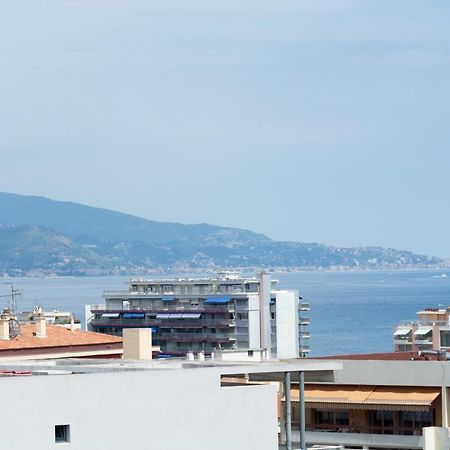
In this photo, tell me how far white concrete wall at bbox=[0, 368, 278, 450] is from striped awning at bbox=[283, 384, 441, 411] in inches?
134

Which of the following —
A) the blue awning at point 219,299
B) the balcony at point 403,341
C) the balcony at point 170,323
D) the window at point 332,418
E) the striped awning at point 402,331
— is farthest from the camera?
the blue awning at point 219,299

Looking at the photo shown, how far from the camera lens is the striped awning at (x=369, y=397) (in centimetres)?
2831

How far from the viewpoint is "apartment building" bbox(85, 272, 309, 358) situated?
410 ft

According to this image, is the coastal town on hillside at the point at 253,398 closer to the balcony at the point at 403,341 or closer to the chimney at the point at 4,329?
the chimney at the point at 4,329

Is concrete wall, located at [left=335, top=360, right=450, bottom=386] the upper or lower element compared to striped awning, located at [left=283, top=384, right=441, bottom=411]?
upper

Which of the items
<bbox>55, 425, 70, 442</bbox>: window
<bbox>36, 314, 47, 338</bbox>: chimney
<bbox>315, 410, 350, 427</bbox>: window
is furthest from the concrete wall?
Answer: <bbox>36, 314, 47, 338</bbox>: chimney

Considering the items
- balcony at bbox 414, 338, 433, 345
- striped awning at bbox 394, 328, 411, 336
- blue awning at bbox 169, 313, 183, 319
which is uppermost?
blue awning at bbox 169, 313, 183, 319

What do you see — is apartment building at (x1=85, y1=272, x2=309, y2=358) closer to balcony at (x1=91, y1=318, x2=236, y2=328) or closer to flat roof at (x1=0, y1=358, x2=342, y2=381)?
balcony at (x1=91, y1=318, x2=236, y2=328)

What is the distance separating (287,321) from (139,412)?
105 metres

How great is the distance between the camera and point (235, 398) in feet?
82.7

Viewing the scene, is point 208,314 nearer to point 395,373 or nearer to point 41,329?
point 41,329

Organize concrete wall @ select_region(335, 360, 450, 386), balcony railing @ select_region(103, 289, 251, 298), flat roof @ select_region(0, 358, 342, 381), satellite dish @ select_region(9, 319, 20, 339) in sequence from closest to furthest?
flat roof @ select_region(0, 358, 342, 381)
concrete wall @ select_region(335, 360, 450, 386)
satellite dish @ select_region(9, 319, 20, 339)
balcony railing @ select_region(103, 289, 251, 298)

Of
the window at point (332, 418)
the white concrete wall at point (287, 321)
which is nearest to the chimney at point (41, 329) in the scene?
the window at point (332, 418)

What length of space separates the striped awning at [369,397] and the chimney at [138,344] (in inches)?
471
